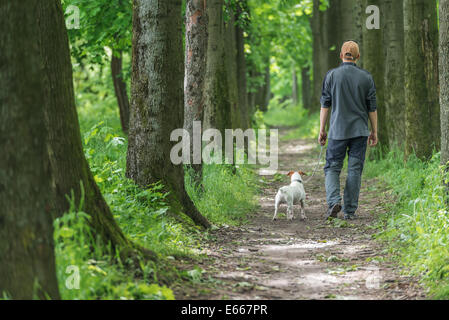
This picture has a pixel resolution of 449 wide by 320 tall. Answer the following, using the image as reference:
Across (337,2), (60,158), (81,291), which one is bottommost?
(81,291)

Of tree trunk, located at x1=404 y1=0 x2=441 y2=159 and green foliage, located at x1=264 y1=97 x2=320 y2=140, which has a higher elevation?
tree trunk, located at x1=404 y1=0 x2=441 y2=159

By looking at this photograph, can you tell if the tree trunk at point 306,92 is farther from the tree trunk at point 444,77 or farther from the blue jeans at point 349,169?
the tree trunk at point 444,77

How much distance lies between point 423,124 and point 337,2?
12.0 meters

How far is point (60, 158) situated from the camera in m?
4.55

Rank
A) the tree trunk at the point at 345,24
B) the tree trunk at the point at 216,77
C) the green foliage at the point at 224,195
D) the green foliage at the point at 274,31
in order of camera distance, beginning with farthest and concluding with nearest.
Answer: the green foliage at the point at 274,31
the tree trunk at the point at 345,24
the tree trunk at the point at 216,77
the green foliage at the point at 224,195

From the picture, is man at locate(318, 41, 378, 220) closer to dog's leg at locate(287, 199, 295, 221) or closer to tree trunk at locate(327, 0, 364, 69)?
dog's leg at locate(287, 199, 295, 221)

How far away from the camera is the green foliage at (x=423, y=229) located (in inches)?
198

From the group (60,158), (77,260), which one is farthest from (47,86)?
(77,260)

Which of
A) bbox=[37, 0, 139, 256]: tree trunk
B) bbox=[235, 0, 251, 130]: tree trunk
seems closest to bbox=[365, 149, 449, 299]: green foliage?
bbox=[37, 0, 139, 256]: tree trunk

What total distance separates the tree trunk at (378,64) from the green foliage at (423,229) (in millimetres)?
3710

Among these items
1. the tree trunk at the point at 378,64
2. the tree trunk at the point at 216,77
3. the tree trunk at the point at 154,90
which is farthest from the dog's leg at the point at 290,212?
the tree trunk at the point at 378,64

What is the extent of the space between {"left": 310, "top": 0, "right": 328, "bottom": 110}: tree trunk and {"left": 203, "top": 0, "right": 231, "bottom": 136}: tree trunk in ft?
→ 37.8

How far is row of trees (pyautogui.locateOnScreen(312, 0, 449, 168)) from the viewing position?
9906 mm
